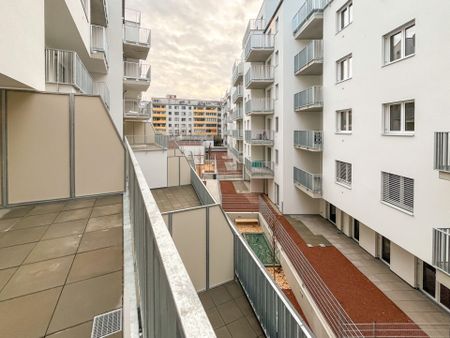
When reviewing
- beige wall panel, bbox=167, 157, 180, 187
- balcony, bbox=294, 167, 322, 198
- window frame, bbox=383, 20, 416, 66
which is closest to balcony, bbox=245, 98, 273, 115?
balcony, bbox=294, 167, 322, 198

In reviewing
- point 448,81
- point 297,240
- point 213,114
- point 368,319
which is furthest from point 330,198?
point 213,114

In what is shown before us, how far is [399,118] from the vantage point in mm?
8977

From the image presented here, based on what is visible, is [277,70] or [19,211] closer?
[19,211]

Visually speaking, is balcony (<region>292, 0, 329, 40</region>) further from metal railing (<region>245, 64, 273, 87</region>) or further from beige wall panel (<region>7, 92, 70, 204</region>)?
beige wall panel (<region>7, 92, 70, 204</region>)

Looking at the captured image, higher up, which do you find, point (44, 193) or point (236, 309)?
point (44, 193)

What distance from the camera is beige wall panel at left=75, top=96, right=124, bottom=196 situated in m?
5.70

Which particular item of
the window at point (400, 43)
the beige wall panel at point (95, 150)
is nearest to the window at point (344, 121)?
the window at point (400, 43)

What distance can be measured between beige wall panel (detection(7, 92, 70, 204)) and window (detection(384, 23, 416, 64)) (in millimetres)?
10055

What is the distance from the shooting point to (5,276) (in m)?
2.94

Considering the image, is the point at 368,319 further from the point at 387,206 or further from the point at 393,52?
the point at 393,52

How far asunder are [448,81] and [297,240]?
29.8 ft

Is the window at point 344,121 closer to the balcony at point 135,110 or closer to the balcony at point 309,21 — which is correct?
the balcony at point 309,21

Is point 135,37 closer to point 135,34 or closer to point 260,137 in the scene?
point 135,34

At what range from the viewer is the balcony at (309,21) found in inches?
549
